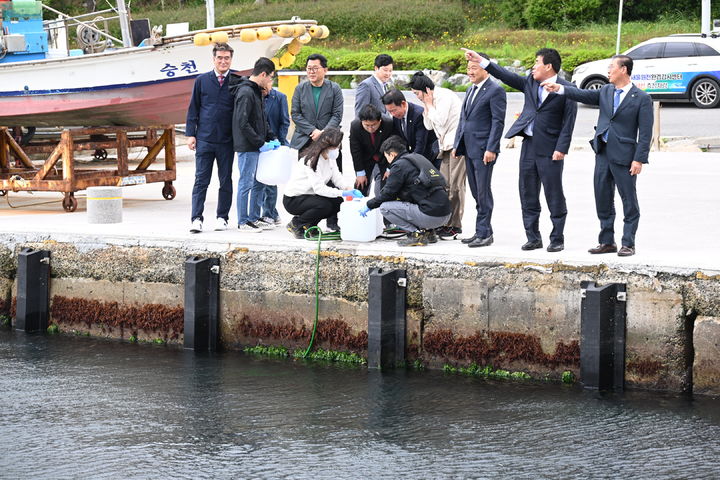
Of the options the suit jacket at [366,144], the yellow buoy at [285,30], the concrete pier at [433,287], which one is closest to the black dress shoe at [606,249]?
the concrete pier at [433,287]

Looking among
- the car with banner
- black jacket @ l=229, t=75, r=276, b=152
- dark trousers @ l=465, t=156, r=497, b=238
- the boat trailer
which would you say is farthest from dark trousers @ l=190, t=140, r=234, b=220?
the car with banner

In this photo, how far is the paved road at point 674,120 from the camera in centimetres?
1995

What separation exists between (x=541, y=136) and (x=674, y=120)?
13640mm

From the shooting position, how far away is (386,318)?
9195 millimetres

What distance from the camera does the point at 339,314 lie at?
9523mm

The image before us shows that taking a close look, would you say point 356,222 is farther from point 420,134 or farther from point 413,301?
point 420,134

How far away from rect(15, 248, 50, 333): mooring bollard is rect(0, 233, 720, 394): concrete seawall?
0.27 ft

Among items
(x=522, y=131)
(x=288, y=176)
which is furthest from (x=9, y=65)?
(x=522, y=131)

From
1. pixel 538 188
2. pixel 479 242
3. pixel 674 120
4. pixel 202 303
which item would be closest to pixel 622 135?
pixel 538 188

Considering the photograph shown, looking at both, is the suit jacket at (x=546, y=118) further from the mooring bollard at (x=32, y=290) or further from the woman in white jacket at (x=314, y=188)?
the mooring bollard at (x=32, y=290)

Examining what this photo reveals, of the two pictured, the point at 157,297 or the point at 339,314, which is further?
the point at 157,297

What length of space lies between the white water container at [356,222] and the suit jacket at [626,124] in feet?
6.31

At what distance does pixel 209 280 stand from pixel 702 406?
13.7ft

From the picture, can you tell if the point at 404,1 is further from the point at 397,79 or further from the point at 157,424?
the point at 157,424
